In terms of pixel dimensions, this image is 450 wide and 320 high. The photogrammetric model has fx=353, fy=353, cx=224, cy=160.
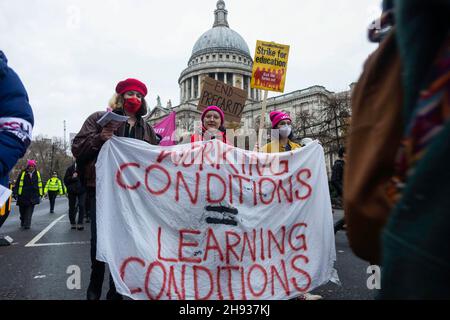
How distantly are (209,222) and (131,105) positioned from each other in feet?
4.05

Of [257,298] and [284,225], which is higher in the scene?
[284,225]

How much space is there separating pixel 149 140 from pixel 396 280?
2.77m

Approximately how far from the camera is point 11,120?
173 cm

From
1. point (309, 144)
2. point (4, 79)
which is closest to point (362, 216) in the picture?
point (4, 79)

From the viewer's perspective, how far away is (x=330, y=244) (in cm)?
301

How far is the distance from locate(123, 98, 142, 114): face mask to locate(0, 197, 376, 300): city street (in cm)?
168

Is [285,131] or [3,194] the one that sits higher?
[285,131]

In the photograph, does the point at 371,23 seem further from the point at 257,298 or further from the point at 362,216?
the point at 257,298

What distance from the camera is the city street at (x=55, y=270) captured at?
3193 mm

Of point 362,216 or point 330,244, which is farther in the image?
point 330,244

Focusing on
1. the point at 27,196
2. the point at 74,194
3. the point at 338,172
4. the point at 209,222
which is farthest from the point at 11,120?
the point at 27,196

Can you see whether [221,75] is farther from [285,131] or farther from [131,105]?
[131,105]

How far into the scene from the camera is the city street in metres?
3.19
